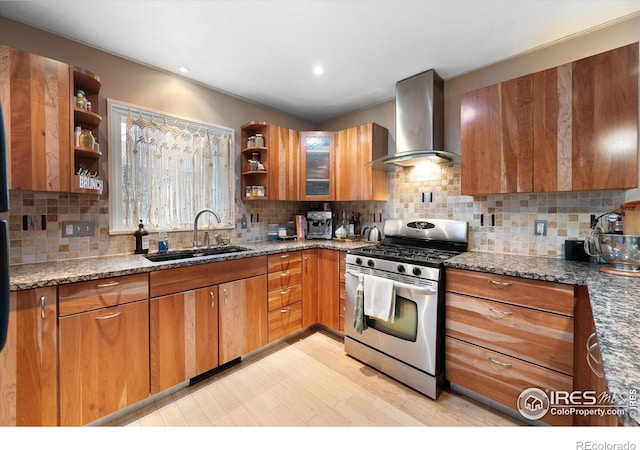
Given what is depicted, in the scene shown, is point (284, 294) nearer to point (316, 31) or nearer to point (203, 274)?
point (203, 274)

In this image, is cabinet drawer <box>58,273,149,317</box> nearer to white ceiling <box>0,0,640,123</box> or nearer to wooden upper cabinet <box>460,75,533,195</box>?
white ceiling <box>0,0,640,123</box>

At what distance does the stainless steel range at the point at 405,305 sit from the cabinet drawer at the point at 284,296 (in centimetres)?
52

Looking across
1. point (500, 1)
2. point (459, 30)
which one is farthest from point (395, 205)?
point (500, 1)

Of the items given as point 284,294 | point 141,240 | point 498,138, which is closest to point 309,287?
point 284,294

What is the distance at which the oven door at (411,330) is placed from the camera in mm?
1846

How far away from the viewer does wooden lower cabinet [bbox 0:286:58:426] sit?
1.29 metres

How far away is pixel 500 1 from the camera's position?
1551 mm

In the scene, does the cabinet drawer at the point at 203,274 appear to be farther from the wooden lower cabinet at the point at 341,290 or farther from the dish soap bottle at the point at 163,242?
the wooden lower cabinet at the point at 341,290

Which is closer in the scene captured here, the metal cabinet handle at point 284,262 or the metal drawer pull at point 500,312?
the metal drawer pull at point 500,312

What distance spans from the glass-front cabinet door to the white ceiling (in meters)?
0.73

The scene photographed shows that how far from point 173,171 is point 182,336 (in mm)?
1435

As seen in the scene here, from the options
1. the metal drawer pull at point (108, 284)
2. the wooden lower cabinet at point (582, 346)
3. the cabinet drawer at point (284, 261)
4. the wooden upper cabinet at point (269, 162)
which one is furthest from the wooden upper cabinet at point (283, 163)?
the wooden lower cabinet at point (582, 346)

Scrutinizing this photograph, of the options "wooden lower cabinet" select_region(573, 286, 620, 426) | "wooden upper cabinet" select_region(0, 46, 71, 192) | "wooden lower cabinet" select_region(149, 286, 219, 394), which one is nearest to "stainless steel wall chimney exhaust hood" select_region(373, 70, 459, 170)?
"wooden lower cabinet" select_region(573, 286, 620, 426)

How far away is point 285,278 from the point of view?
251cm
